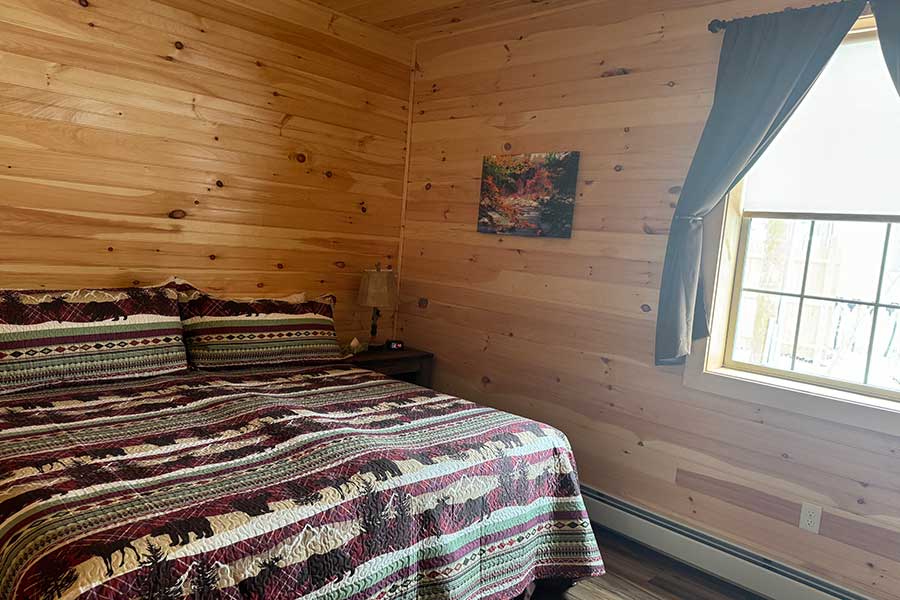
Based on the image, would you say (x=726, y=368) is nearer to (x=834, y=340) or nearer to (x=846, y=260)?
(x=834, y=340)

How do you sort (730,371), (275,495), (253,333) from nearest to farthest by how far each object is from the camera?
(275,495)
(730,371)
(253,333)

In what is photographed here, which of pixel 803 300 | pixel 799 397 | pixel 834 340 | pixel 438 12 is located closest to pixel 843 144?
pixel 803 300

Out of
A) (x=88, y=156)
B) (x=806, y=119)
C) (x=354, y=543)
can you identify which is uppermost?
(x=806, y=119)

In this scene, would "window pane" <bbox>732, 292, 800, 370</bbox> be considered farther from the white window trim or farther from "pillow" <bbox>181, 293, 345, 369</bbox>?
"pillow" <bbox>181, 293, 345, 369</bbox>

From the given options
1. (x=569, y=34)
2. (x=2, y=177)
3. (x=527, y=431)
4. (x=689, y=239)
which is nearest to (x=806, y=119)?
(x=689, y=239)

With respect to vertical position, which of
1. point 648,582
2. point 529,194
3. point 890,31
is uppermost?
point 890,31

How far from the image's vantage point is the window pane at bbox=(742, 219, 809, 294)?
254 cm

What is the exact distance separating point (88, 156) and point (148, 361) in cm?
95

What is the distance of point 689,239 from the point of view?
2.63m

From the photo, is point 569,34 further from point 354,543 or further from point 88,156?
point 354,543

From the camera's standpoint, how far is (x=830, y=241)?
2461mm

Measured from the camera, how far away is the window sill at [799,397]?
2252mm

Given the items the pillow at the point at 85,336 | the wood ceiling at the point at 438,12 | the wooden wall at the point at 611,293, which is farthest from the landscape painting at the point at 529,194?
the pillow at the point at 85,336

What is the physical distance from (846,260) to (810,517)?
3.17ft
